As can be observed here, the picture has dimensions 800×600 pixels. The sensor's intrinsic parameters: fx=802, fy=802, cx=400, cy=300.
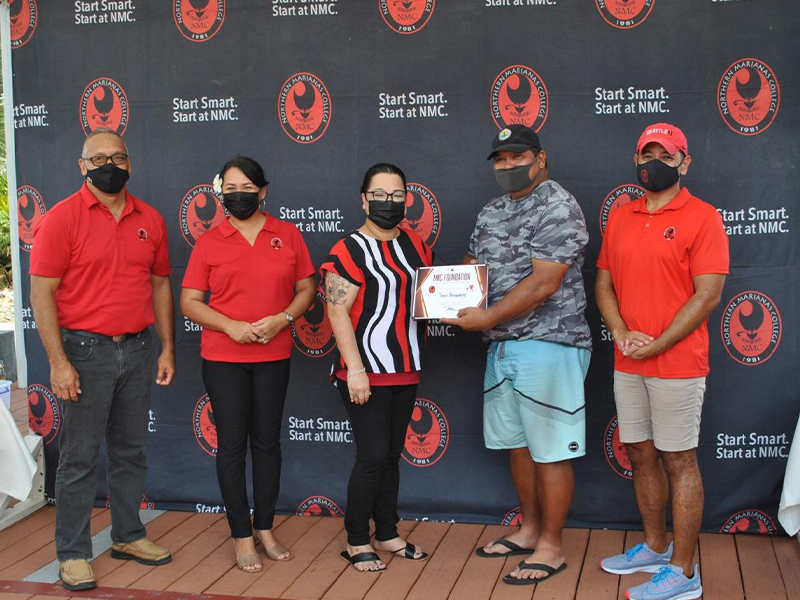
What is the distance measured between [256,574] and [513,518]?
3.89ft

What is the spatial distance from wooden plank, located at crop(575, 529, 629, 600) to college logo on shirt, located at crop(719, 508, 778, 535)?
457 mm

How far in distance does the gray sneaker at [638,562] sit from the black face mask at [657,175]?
4.46 feet

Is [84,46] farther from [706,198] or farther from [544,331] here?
[706,198]

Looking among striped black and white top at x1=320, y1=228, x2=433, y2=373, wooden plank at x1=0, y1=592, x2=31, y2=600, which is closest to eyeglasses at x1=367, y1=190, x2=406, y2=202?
striped black and white top at x1=320, y1=228, x2=433, y2=373

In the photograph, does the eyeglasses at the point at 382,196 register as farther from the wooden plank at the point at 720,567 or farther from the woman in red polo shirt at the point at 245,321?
the wooden plank at the point at 720,567

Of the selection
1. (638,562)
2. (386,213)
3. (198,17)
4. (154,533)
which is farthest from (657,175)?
(154,533)

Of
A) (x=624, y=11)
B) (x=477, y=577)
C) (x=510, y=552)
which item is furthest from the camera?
(x=624, y=11)

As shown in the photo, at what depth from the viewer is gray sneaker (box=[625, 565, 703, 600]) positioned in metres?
2.75

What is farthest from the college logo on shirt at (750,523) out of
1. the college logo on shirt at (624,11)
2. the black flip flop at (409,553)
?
the college logo on shirt at (624,11)

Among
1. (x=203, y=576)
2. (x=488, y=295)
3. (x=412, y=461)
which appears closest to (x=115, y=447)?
(x=203, y=576)

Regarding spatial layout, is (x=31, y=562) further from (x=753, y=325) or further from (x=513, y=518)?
(x=753, y=325)

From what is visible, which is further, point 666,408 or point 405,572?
point 405,572

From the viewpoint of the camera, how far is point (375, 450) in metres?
2.99

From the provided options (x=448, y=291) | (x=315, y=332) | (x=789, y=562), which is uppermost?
(x=448, y=291)
